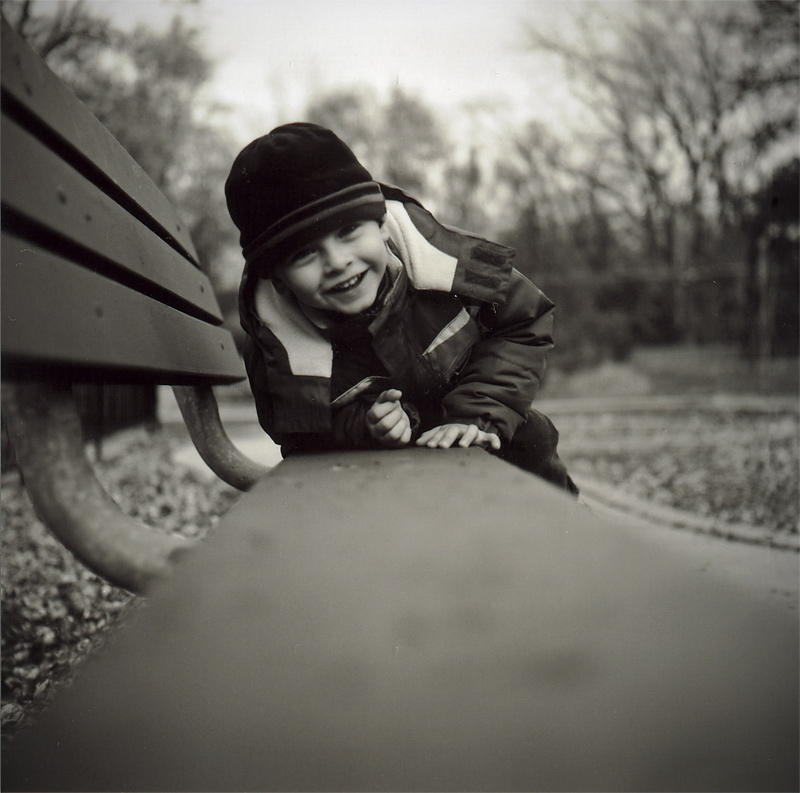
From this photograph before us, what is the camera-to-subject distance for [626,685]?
104 centimetres

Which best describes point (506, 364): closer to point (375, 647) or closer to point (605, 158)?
point (375, 647)

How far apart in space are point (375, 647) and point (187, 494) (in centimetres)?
413

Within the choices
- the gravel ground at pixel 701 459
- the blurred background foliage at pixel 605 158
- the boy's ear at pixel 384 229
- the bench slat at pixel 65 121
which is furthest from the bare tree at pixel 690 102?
the gravel ground at pixel 701 459

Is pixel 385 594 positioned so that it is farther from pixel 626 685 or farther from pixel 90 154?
pixel 90 154

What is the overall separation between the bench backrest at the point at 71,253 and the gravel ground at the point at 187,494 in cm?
88

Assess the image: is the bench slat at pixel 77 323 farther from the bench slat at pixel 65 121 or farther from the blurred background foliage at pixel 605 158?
the blurred background foliage at pixel 605 158

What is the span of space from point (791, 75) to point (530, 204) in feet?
10.6

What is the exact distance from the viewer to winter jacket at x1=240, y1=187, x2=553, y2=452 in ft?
5.04

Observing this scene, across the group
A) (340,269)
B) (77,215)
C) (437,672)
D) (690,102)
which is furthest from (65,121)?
(690,102)

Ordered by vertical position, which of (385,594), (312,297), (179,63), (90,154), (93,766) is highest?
(179,63)

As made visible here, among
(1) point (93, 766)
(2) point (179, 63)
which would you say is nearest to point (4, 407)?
(1) point (93, 766)

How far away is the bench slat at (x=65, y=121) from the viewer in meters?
1.05

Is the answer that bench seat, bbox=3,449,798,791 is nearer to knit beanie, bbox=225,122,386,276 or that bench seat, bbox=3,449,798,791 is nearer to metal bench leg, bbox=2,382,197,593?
metal bench leg, bbox=2,382,197,593

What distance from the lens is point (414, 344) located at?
5.22 feet
